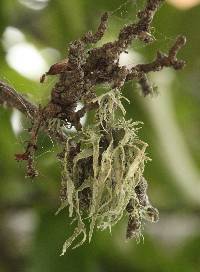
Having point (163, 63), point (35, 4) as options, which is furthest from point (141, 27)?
point (35, 4)

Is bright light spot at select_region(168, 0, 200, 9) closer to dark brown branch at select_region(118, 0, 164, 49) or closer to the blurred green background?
the blurred green background

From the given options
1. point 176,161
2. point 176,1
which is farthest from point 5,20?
point 176,161

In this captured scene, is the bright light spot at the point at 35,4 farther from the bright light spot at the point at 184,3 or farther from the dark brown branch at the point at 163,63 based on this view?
the dark brown branch at the point at 163,63

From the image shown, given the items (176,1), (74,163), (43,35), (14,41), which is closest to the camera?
(74,163)

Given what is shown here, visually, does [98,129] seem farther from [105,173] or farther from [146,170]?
[146,170]

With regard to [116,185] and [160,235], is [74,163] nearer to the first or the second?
[116,185]

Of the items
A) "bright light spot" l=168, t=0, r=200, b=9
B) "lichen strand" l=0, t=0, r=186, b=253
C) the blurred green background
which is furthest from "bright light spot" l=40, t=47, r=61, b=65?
"lichen strand" l=0, t=0, r=186, b=253
